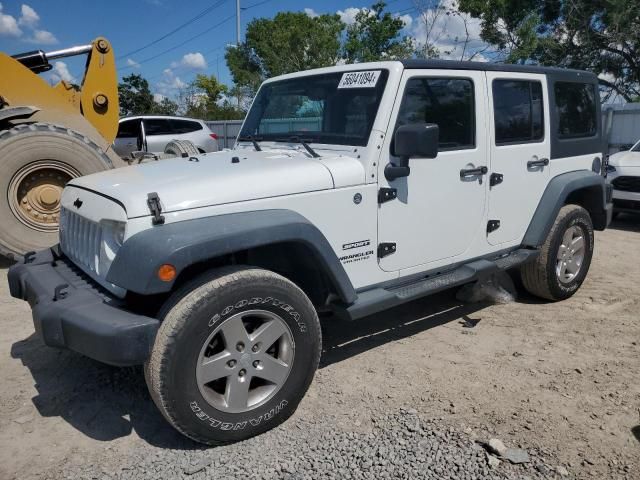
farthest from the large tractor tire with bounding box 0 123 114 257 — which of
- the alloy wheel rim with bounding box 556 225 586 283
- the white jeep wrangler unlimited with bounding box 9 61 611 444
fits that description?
the alloy wheel rim with bounding box 556 225 586 283

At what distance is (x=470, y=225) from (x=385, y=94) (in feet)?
3.99

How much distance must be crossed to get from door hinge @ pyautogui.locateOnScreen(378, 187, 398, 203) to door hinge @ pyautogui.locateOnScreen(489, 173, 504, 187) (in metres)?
1.02

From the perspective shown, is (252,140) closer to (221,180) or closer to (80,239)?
(221,180)

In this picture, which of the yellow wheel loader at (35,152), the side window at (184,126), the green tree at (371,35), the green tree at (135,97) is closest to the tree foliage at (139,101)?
the green tree at (135,97)

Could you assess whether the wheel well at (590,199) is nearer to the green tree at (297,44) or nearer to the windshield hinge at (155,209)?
the windshield hinge at (155,209)

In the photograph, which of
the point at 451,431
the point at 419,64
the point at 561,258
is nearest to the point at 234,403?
the point at 451,431

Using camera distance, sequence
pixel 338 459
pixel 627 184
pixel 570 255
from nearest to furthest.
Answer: pixel 338 459 → pixel 570 255 → pixel 627 184

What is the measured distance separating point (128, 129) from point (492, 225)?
10.0 meters

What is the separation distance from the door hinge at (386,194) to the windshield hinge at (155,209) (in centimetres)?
135

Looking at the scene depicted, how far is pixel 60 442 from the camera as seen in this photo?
2.95m

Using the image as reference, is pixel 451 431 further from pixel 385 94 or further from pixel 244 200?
pixel 385 94

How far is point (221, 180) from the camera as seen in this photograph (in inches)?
114

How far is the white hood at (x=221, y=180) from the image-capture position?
273cm

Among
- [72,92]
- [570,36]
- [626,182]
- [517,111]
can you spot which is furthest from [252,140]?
[570,36]
